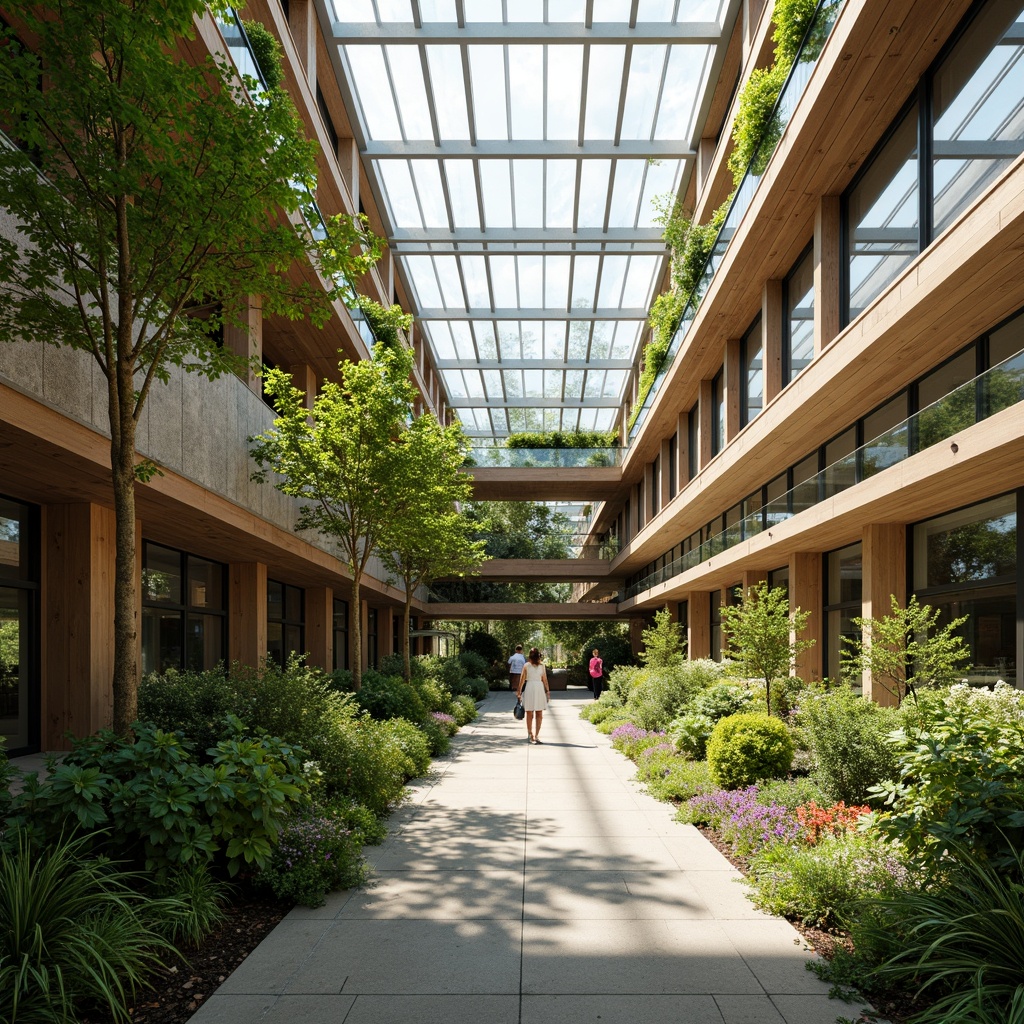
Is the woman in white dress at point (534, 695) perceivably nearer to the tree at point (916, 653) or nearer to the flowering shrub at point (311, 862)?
the tree at point (916, 653)

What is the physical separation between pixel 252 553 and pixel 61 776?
31.8 ft

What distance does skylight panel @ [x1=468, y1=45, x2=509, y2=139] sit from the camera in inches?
752

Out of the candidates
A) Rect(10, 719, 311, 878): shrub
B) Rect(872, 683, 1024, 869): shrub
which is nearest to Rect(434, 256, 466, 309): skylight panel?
Rect(10, 719, 311, 878): shrub

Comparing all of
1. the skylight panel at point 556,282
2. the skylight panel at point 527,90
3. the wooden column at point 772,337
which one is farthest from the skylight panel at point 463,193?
the wooden column at point 772,337

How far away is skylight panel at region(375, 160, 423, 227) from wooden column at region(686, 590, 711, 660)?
15.4m

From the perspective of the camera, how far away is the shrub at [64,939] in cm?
374

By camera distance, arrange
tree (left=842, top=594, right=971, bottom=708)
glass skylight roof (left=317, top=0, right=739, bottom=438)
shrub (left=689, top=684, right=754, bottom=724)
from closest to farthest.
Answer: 1. tree (left=842, top=594, right=971, bottom=708)
2. shrub (left=689, top=684, right=754, bottom=724)
3. glass skylight roof (left=317, top=0, right=739, bottom=438)

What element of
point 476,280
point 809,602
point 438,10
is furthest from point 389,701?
point 476,280

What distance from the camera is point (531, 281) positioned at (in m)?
29.3

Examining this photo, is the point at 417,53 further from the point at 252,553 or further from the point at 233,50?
the point at 252,553

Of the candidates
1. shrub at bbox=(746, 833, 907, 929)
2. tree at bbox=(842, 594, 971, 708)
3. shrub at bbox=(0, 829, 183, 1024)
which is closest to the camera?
shrub at bbox=(0, 829, 183, 1024)

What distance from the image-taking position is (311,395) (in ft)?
62.0

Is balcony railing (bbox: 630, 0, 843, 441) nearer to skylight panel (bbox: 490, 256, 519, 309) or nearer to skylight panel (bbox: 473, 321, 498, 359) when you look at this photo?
skylight panel (bbox: 490, 256, 519, 309)

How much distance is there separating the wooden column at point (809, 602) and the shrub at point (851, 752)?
844cm
